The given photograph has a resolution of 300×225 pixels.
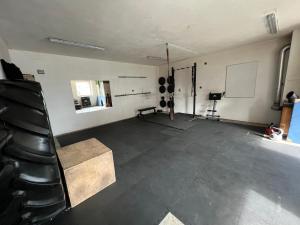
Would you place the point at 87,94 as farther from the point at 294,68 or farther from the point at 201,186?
the point at 294,68

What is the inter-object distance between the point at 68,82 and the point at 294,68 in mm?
7184

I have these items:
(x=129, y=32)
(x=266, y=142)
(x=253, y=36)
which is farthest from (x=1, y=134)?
(x=253, y=36)

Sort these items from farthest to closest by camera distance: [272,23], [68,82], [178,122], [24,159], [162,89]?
[162,89], [178,122], [68,82], [272,23], [24,159]

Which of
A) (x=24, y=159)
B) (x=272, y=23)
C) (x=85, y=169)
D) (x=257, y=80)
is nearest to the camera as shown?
(x=24, y=159)

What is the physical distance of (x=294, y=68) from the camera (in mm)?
3502

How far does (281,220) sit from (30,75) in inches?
248

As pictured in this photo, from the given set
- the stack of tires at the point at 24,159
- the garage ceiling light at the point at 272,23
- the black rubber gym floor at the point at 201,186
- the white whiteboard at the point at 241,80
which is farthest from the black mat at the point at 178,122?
the stack of tires at the point at 24,159

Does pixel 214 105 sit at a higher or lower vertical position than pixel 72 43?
lower

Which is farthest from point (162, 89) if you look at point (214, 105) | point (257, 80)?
point (257, 80)

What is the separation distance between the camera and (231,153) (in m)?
2.89

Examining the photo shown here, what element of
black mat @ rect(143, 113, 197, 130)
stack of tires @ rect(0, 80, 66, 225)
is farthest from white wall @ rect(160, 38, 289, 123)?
stack of tires @ rect(0, 80, 66, 225)

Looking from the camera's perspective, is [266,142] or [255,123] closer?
[266,142]

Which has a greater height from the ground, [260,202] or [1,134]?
[1,134]

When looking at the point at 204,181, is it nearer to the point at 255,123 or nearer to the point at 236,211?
the point at 236,211
